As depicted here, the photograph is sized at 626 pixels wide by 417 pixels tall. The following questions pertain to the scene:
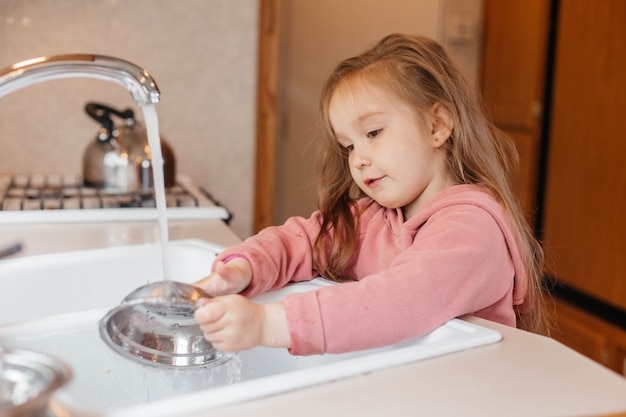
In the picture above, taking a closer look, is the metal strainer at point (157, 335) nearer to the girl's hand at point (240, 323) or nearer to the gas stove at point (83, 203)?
the girl's hand at point (240, 323)

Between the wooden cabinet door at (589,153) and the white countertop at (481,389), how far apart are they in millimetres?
1768

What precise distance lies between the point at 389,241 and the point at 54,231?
0.63 m

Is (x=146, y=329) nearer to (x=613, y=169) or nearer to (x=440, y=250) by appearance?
(x=440, y=250)

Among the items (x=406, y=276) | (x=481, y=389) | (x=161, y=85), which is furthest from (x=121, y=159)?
(x=481, y=389)

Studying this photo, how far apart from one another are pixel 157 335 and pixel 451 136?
489 millimetres

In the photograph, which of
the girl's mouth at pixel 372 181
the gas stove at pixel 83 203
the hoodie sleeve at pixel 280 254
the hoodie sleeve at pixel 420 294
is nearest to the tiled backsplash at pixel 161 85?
the gas stove at pixel 83 203

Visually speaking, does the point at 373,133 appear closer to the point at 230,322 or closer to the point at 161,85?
the point at 230,322

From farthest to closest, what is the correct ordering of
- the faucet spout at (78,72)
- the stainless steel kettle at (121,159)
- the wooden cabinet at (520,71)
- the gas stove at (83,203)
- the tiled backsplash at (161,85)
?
the wooden cabinet at (520,71) → the tiled backsplash at (161,85) → the stainless steel kettle at (121,159) → the gas stove at (83,203) → the faucet spout at (78,72)

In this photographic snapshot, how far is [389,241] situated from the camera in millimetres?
1092

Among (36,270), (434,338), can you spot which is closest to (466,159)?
(434,338)

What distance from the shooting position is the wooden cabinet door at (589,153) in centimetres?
238

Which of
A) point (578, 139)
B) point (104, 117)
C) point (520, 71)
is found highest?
point (520, 71)

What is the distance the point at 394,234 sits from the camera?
3.59 ft

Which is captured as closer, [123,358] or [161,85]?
Answer: [123,358]
